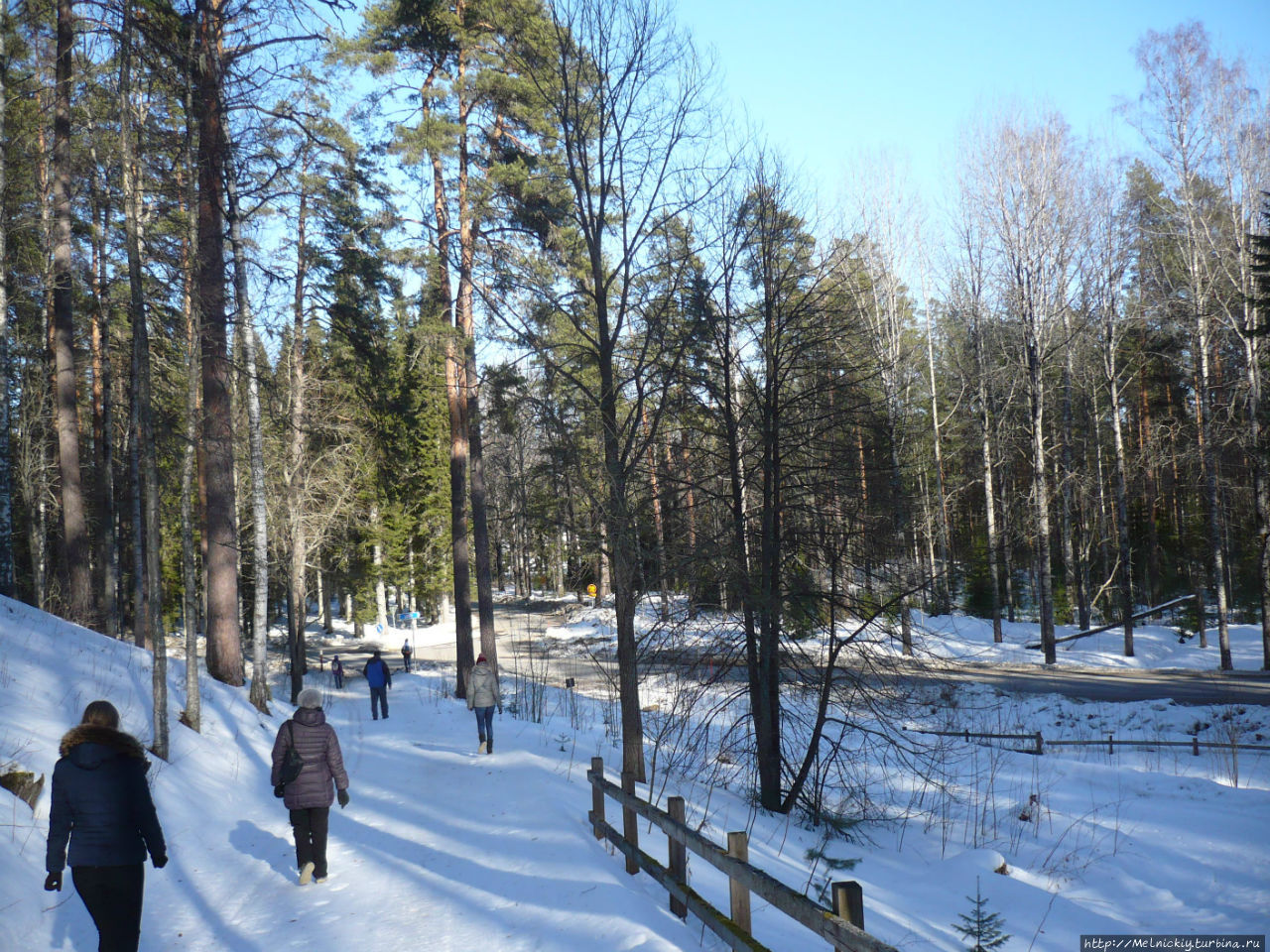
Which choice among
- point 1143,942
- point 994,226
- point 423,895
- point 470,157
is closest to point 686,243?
point 423,895

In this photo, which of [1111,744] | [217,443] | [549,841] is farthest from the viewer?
[1111,744]

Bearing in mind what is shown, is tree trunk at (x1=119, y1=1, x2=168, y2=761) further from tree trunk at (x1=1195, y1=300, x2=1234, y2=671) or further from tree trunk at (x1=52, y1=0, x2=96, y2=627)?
tree trunk at (x1=1195, y1=300, x2=1234, y2=671)

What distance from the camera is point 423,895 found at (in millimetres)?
6613

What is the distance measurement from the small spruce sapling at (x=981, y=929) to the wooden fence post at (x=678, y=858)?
1.92 meters

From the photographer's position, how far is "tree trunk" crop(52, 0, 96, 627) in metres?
15.2

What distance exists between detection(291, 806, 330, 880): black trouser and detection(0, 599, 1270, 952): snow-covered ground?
20 centimetres

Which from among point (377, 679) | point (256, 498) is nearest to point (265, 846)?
point (256, 498)

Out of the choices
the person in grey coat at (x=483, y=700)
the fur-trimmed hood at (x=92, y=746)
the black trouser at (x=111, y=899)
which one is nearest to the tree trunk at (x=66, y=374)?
the person in grey coat at (x=483, y=700)

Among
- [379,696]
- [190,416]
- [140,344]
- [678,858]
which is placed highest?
[140,344]

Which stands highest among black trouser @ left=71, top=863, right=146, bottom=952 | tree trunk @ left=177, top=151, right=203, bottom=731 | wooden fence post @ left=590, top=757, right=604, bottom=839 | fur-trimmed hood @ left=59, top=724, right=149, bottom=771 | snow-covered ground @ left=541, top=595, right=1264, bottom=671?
tree trunk @ left=177, top=151, right=203, bottom=731

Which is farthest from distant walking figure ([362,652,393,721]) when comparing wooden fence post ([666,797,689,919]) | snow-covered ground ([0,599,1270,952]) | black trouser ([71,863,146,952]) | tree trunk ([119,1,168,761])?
black trouser ([71,863,146,952])

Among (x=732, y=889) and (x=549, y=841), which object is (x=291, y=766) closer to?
(x=549, y=841)

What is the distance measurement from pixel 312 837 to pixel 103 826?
2812 mm

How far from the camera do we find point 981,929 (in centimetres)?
645
